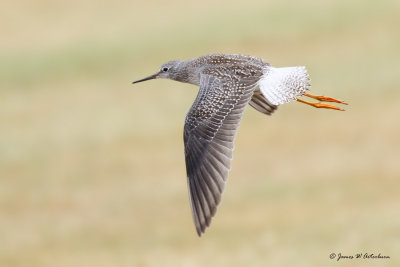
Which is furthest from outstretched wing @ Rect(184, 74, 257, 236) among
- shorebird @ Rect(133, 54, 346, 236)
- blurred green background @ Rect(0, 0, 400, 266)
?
blurred green background @ Rect(0, 0, 400, 266)

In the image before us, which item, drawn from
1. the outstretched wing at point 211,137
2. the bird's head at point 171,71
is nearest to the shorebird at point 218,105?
the outstretched wing at point 211,137

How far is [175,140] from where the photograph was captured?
60.7 feet

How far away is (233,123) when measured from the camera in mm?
8867

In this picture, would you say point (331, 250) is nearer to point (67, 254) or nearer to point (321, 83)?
point (67, 254)

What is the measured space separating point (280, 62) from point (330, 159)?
243 inches

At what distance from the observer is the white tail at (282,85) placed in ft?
30.4

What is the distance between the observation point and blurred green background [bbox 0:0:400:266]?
13.5 meters

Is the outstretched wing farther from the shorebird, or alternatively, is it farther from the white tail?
the white tail

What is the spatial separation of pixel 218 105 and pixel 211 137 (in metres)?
0.43

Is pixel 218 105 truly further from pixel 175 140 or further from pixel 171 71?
pixel 175 140

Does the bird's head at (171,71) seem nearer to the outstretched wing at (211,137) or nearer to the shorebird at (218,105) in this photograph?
the shorebird at (218,105)

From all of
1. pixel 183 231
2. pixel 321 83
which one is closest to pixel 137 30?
pixel 321 83

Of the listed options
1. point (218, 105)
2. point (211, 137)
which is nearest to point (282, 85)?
point (218, 105)

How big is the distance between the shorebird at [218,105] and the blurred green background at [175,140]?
2955 millimetres
